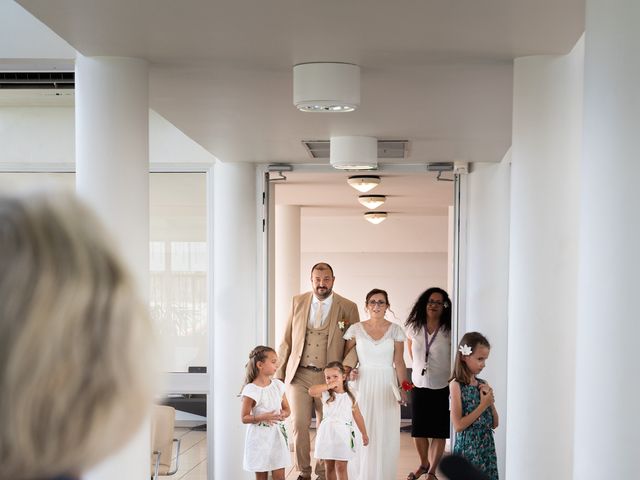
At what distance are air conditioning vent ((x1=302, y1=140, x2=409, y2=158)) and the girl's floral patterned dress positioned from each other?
2.33 metres

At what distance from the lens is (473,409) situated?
5742 mm

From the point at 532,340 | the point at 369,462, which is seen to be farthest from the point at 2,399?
the point at 369,462

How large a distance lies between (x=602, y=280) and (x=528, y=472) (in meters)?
1.79

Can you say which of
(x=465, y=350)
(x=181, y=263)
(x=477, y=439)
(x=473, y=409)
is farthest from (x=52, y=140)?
(x=477, y=439)

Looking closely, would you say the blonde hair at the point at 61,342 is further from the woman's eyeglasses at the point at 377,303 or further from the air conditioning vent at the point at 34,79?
the woman's eyeglasses at the point at 377,303

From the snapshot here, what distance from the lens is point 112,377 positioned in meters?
0.87

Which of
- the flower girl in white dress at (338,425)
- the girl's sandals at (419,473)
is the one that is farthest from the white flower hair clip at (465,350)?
the girl's sandals at (419,473)

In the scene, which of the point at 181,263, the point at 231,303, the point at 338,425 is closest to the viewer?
the point at 338,425

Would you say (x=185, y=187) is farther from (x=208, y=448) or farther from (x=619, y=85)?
(x=619, y=85)

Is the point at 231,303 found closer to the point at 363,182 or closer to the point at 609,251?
the point at 363,182

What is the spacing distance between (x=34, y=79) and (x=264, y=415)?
2826 millimetres

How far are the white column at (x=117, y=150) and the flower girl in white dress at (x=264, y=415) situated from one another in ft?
7.67

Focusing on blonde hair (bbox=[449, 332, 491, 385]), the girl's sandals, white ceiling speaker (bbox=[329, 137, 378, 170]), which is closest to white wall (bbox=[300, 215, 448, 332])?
the girl's sandals

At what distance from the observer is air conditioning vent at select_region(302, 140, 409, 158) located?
7.45 metres
